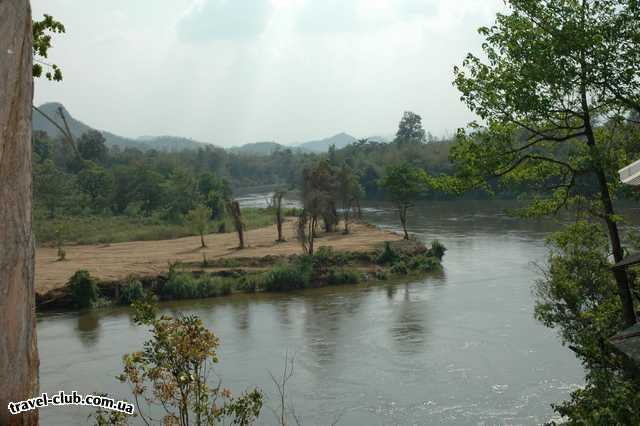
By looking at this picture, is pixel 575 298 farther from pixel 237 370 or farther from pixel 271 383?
pixel 237 370

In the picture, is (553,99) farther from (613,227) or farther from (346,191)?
(346,191)

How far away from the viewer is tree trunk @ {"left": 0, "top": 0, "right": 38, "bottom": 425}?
1.74 meters

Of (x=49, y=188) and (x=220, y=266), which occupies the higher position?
(x=49, y=188)

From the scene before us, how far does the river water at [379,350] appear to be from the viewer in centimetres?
1245

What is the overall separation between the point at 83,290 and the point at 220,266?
5.85 meters

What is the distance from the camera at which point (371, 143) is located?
308 ft

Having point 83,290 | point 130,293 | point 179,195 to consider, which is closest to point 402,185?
point 130,293

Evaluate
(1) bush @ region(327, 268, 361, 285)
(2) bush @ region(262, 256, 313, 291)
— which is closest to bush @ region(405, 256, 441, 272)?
(1) bush @ region(327, 268, 361, 285)

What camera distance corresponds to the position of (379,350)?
16.0 meters

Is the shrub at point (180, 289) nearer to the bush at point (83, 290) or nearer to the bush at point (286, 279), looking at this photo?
the bush at point (83, 290)

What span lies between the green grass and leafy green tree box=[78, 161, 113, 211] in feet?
13.0

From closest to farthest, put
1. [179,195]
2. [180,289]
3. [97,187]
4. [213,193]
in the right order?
[180,289], [179,195], [213,193], [97,187]

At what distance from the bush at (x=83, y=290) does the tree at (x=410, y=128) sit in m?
80.0

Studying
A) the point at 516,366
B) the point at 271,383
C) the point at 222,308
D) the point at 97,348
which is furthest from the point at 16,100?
the point at 222,308
